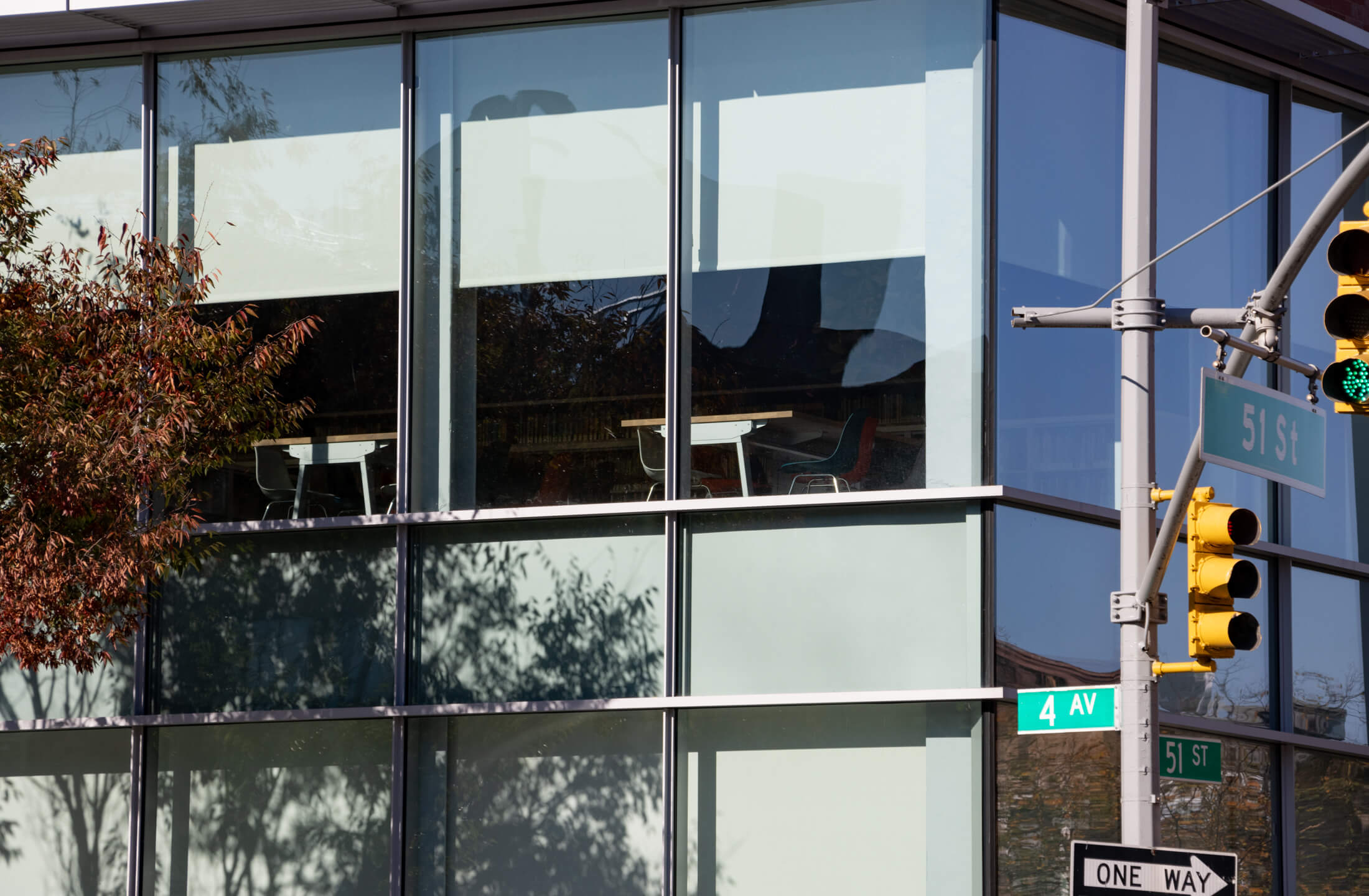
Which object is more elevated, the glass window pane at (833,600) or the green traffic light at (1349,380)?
the green traffic light at (1349,380)

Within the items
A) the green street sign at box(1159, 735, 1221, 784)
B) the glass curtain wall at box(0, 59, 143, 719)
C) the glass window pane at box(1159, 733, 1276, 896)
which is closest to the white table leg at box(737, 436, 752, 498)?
the green street sign at box(1159, 735, 1221, 784)

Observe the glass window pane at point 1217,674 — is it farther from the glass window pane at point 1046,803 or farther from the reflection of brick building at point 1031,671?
the glass window pane at point 1046,803

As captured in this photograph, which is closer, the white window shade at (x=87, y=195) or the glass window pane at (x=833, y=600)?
the glass window pane at (x=833, y=600)

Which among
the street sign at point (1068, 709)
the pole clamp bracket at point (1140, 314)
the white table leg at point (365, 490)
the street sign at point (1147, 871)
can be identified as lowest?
the street sign at point (1147, 871)

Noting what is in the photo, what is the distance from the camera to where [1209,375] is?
8.02 metres

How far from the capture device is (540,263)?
1211cm

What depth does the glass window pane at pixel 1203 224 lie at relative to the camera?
13.0m

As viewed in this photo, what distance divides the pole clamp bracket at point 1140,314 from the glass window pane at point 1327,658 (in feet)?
18.8

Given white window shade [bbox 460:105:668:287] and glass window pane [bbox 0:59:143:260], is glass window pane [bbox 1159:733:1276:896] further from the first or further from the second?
glass window pane [bbox 0:59:143:260]

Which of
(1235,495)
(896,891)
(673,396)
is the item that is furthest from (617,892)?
(1235,495)

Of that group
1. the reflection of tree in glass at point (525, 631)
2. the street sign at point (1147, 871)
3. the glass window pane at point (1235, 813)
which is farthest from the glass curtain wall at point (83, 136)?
the glass window pane at point (1235, 813)

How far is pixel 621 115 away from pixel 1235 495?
5.71 m

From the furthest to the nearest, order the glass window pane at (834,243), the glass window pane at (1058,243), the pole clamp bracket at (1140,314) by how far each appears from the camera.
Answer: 1. the glass window pane at (1058,243)
2. the glass window pane at (834,243)
3. the pole clamp bracket at (1140,314)

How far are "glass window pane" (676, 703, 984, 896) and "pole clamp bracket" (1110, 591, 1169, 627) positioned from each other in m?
2.33
